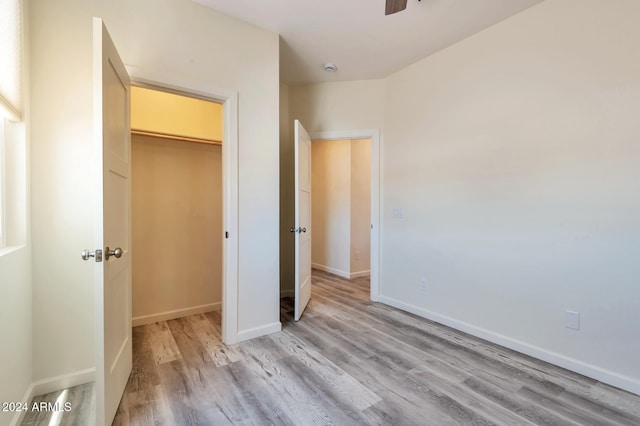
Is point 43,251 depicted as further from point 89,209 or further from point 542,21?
point 542,21

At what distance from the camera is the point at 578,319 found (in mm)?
1990

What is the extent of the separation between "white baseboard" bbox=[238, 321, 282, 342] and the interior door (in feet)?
2.66

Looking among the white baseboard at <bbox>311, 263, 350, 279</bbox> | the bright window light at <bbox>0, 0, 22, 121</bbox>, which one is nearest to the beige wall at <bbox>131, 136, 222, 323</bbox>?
the bright window light at <bbox>0, 0, 22, 121</bbox>

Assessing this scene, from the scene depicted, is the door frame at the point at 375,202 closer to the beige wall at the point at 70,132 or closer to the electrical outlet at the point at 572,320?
the electrical outlet at the point at 572,320

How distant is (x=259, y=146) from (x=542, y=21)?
2.35 m

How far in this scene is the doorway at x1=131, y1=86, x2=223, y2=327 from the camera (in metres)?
2.72

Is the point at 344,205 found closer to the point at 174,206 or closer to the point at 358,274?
the point at 358,274

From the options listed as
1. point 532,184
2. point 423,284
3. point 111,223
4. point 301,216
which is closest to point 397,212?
point 423,284

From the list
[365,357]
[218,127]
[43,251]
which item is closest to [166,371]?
[43,251]

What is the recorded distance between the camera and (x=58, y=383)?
1724mm

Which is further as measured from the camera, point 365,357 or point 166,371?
point 365,357

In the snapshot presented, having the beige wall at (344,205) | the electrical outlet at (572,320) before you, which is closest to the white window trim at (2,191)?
the electrical outlet at (572,320)

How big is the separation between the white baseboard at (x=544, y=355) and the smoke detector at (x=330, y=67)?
2741 mm

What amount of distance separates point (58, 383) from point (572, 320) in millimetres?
3342
